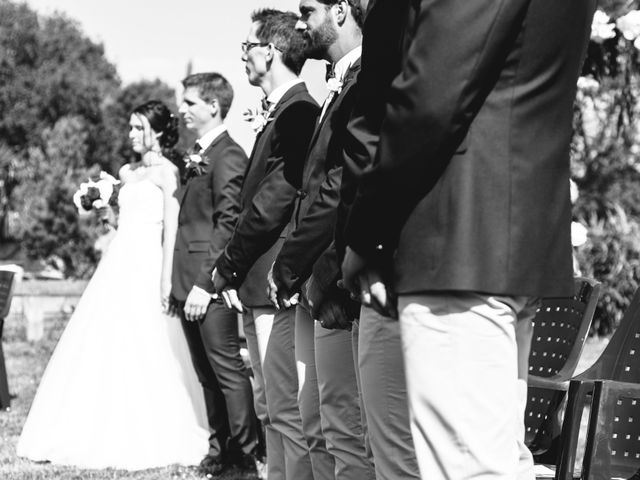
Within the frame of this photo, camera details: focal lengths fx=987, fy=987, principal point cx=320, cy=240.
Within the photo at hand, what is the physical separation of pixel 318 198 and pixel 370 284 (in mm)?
1083

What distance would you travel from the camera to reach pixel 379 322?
2.49 metres

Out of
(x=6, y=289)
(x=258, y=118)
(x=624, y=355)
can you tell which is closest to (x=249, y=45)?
(x=258, y=118)

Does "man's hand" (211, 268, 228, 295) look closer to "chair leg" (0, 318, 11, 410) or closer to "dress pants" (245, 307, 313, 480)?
"dress pants" (245, 307, 313, 480)

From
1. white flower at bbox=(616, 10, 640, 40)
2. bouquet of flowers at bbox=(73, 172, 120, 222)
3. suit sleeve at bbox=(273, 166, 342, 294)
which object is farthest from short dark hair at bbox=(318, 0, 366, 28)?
bouquet of flowers at bbox=(73, 172, 120, 222)

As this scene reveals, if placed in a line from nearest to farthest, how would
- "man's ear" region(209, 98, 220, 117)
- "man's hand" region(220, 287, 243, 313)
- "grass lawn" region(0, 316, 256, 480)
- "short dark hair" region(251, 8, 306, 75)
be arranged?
"man's hand" region(220, 287, 243, 313), "short dark hair" region(251, 8, 306, 75), "grass lawn" region(0, 316, 256, 480), "man's ear" region(209, 98, 220, 117)

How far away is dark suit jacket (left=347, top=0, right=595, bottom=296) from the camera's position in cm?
204

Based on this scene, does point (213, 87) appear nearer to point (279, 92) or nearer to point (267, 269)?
point (279, 92)

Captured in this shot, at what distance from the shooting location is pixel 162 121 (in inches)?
259

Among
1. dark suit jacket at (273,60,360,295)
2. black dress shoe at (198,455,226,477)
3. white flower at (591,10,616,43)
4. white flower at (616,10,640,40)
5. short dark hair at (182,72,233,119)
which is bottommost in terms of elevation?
black dress shoe at (198,455,226,477)

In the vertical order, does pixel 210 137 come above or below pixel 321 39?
below

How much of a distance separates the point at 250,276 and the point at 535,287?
86.0 inches

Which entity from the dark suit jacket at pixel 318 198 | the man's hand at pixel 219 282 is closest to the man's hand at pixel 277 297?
the dark suit jacket at pixel 318 198

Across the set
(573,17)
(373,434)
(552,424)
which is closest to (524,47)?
(573,17)

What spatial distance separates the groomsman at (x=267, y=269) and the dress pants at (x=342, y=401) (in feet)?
1.25
